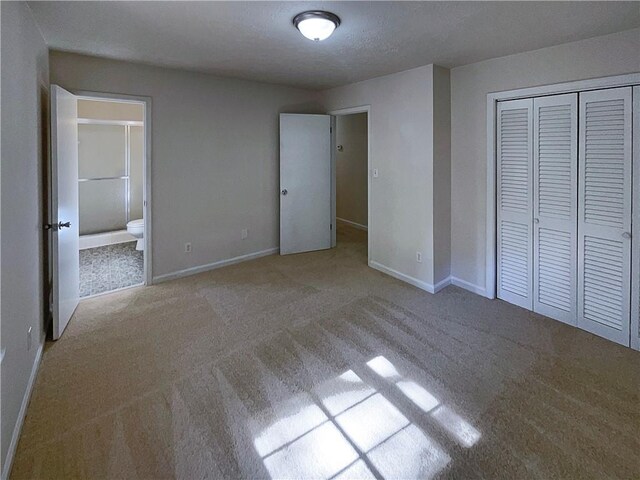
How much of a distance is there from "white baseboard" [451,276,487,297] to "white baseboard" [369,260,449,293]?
0.30 ft

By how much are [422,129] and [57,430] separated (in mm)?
3737

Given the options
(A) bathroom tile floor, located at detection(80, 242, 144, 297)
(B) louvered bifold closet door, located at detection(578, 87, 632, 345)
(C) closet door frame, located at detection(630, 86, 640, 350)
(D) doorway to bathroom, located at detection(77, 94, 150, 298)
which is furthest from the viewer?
(D) doorway to bathroom, located at detection(77, 94, 150, 298)

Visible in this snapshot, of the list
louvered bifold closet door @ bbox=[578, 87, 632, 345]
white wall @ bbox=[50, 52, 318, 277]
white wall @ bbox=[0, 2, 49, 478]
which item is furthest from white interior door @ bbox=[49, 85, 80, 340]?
louvered bifold closet door @ bbox=[578, 87, 632, 345]

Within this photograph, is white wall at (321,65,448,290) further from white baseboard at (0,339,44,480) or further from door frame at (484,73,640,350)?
white baseboard at (0,339,44,480)

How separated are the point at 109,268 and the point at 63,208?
2.00 m

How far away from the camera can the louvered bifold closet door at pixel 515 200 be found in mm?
3361

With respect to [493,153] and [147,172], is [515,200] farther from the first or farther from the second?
[147,172]

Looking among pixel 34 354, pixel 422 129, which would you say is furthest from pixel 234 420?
pixel 422 129

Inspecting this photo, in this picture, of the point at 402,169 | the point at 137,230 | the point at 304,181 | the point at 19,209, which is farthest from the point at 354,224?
the point at 19,209

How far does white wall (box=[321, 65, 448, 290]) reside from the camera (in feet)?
12.6

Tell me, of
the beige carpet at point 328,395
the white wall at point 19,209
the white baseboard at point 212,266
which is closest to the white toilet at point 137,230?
the white baseboard at point 212,266

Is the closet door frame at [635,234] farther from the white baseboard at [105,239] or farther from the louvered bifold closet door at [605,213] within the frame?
the white baseboard at [105,239]

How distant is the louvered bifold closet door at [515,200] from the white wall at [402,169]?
64 cm

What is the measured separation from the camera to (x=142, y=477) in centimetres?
164
